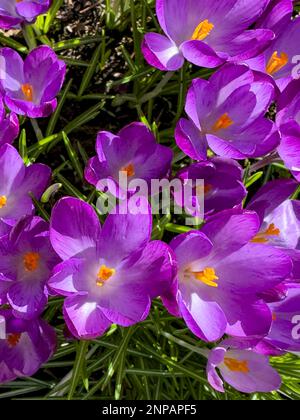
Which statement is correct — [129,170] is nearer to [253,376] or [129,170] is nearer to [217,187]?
[217,187]

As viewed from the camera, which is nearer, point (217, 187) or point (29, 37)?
point (217, 187)

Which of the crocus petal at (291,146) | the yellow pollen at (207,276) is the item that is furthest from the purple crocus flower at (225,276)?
the crocus petal at (291,146)

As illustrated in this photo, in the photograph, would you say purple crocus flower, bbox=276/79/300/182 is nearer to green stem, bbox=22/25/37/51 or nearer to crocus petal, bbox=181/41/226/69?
crocus petal, bbox=181/41/226/69

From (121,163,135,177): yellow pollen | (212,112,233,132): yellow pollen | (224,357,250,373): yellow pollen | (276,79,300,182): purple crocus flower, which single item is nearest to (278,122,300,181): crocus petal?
(276,79,300,182): purple crocus flower

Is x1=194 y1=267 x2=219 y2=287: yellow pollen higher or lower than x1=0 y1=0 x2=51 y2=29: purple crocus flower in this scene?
lower

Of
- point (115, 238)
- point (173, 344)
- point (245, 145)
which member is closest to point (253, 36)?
point (245, 145)

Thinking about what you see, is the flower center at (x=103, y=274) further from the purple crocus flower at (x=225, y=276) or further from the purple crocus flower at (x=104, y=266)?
the purple crocus flower at (x=225, y=276)

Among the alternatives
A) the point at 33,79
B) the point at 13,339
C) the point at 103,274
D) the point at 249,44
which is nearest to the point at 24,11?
the point at 33,79
